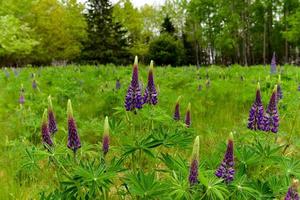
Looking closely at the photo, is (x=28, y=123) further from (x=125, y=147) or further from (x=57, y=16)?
(x=57, y=16)

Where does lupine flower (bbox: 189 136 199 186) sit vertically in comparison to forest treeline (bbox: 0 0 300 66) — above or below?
below

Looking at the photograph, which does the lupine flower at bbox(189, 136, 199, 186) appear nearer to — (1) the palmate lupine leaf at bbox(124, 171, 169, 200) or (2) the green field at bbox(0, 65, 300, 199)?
(2) the green field at bbox(0, 65, 300, 199)

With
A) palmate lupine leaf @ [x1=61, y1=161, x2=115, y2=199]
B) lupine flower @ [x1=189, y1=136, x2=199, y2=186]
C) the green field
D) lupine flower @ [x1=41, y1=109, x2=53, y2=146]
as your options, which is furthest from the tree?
lupine flower @ [x1=189, y1=136, x2=199, y2=186]

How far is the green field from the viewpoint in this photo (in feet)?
6.27

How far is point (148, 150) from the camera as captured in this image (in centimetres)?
208

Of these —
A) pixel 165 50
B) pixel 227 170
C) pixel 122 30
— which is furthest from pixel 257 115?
pixel 165 50

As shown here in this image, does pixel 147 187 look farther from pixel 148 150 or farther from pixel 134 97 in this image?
pixel 134 97

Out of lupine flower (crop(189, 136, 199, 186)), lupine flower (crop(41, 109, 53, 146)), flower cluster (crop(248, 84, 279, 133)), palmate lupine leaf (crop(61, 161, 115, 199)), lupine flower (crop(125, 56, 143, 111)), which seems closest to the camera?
lupine flower (crop(189, 136, 199, 186))

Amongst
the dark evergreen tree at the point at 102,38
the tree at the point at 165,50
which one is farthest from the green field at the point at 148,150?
the tree at the point at 165,50

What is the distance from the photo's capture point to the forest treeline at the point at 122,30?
31.5 metres

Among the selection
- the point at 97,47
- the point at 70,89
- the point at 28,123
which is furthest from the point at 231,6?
the point at 28,123

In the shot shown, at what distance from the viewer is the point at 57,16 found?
38.2m

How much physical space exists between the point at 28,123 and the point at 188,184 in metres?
3.17

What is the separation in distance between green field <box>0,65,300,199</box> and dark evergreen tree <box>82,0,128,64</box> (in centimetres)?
2243
